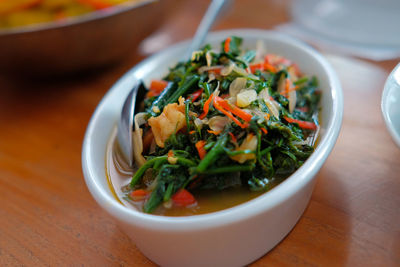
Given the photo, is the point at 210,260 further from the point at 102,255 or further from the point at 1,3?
the point at 1,3

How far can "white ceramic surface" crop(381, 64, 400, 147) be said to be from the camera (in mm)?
1179

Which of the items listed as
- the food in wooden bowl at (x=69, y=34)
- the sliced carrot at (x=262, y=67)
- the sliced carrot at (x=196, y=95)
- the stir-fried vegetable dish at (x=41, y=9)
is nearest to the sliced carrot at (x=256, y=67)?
the sliced carrot at (x=262, y=67)

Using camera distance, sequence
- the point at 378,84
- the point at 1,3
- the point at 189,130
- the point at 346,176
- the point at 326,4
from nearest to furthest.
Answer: the point at 189,130 → the point at 346,176 → the point at 378,84 → the point at 1,3 → the point at 326,4

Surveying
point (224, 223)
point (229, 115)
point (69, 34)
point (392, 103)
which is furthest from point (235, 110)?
point (69, 34)

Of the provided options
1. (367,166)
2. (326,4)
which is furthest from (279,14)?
(367,166)

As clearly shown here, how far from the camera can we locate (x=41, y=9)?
2189 millimetres

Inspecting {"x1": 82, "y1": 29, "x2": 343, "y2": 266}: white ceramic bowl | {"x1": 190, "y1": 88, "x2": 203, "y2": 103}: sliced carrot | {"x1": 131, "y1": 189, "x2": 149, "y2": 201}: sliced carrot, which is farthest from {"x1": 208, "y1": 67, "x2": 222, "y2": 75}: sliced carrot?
{"x1": 131, "y1": 189, "x2": 149, "y2": 201}: sliced carrot

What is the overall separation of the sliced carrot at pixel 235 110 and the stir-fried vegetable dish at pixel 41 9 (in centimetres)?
120

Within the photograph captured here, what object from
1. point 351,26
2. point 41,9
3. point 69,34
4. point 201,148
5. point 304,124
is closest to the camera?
point 201,148

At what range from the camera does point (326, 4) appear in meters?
2.62

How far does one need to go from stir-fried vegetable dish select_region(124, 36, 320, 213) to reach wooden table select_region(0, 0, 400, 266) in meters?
0.22

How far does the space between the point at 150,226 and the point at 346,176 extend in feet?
2.83

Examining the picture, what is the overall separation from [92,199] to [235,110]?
0.76 meters

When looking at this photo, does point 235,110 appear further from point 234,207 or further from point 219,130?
point 234,207
